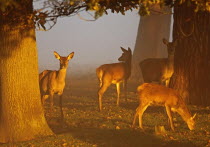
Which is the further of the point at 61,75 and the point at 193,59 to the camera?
the point at 193,59

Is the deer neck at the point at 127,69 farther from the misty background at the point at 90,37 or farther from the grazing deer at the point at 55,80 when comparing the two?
the misty background at the point at 90,37

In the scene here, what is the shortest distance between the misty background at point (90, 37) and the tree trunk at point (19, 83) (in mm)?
71196

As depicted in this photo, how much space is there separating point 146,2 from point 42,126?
4472 millimetres

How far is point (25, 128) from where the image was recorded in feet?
33.8

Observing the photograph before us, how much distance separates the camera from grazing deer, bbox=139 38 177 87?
48.2 feet

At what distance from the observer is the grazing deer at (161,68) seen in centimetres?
1468

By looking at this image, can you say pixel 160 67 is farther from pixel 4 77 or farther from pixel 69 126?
pixel 4 77

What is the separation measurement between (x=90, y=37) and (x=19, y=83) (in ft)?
389

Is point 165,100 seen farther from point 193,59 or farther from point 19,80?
point 193,59

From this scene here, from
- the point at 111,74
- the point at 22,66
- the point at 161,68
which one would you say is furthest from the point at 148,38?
the point at 22,66

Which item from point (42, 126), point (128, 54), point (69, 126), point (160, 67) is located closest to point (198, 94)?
point (160, 67)

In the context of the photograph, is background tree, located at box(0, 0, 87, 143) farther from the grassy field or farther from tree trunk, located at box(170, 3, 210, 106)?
tree trunk, located at box(170, 3, 210, 106)

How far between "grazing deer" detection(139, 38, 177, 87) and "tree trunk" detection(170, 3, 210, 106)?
0.22 m

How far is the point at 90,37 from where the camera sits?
128250mm
